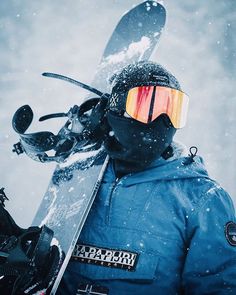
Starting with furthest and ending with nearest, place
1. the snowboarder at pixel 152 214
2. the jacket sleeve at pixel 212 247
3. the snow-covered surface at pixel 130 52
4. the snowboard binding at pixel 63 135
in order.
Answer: the snow-covered surface at pixel 130 52 < the snowboard binding at pixel 63 135 < the snowboarder at pixel 152 214 < the jacket sleeve at pixel 212 247

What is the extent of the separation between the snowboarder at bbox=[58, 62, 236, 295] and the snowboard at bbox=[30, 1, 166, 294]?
→ 0.10m

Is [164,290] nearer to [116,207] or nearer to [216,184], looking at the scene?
[116,207]

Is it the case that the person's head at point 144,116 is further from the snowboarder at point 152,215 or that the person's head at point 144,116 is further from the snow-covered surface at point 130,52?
the snow-covered surface at point 130,52

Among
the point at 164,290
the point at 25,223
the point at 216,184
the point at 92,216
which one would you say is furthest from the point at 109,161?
the point at 25,223

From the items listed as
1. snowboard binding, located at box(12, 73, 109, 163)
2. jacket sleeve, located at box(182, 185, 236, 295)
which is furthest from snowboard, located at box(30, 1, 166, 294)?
jacket sleeve, located at box(182, 185, 236, 295)

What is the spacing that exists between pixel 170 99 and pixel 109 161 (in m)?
0.69

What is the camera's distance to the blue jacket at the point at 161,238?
1.74 m

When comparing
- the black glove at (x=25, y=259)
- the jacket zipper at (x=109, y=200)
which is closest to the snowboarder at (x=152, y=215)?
the jacket zipper at (x=109, y=200)

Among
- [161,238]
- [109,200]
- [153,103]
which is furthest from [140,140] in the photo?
[161,238]

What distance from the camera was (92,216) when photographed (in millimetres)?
2137

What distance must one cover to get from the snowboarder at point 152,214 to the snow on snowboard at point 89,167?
96mm

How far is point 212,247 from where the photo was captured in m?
1.74

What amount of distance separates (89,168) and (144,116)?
2.60ft

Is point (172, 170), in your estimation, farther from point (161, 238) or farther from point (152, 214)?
point (161, 238)
